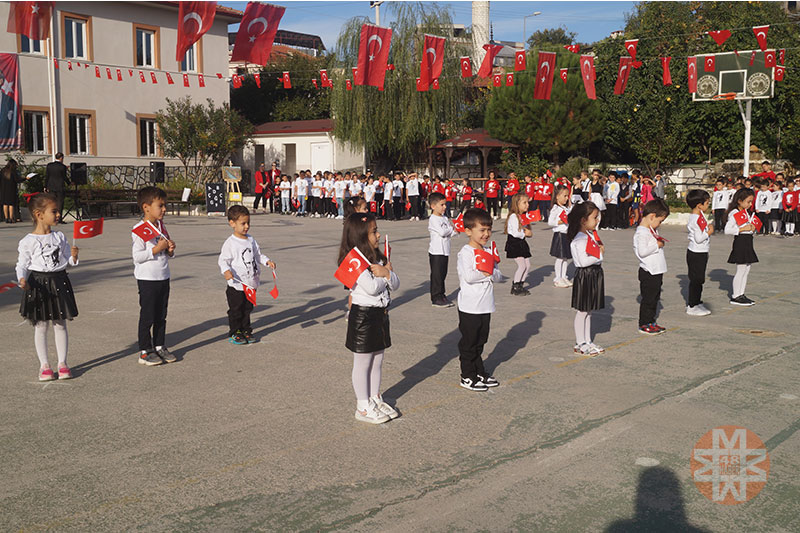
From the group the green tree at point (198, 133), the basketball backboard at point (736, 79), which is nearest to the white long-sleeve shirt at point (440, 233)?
the basketball backboard at point (736, 79)

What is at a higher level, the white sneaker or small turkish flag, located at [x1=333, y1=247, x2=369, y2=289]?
small turkish flag, located at [x1=333, y1=247, x2=369, y2=289]

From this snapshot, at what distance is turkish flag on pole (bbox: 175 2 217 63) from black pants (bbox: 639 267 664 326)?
16080 mm

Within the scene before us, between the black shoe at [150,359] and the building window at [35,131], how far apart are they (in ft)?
84.0

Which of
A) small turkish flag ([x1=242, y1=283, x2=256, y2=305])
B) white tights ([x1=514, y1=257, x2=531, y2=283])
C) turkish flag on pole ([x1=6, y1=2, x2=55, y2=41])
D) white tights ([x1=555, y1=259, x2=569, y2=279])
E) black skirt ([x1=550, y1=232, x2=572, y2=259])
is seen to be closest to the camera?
small turkish flag ([x1=242, y1=283, x2=256, y2=305])

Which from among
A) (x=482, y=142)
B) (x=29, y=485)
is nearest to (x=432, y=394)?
(x=29, y=485)

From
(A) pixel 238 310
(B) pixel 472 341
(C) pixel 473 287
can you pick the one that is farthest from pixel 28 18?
(B) pixel 472 341

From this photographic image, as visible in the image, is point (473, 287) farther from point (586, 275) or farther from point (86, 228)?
point (86, 228)

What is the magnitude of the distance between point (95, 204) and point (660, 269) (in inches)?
832

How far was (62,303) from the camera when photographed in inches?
255

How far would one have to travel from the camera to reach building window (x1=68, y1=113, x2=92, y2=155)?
31172 mm

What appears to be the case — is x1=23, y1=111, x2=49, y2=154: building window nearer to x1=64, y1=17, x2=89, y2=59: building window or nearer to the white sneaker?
x1=64, y1=17, x2=89, y2=59: building window

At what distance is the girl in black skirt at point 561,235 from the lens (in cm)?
1154

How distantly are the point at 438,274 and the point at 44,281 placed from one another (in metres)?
5.03

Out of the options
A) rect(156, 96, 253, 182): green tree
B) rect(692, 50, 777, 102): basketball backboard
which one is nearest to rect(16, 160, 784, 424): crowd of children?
rect(692, 50, 777, 102): basketball backboard
